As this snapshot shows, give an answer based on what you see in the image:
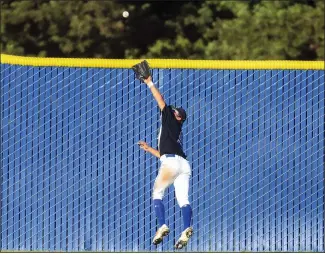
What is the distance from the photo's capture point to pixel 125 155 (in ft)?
51.4

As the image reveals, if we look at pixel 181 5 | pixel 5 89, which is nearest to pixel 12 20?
pixel 181 5

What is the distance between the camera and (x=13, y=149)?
15.6 meters

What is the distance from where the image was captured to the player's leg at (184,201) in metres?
15.0

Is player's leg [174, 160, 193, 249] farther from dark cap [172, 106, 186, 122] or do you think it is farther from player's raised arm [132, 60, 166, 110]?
player's raised arm [132, 60, 166, 110]

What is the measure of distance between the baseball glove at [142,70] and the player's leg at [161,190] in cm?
104

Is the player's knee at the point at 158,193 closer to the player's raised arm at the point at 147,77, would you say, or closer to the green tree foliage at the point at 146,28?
the player's raised arm at the point at 147,77

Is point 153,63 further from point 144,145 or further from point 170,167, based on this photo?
point 170,167

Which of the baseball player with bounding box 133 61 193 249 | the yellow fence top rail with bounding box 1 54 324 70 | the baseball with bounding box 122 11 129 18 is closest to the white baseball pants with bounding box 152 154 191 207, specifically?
the baseball player with bounding box 133 61 193 249

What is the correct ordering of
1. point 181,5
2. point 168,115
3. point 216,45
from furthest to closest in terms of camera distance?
point 181,5 < point 216,45 < point 168,115

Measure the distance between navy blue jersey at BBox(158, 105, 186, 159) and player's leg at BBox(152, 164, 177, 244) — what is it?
0.68ft

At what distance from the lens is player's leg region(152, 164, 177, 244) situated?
1509 cm

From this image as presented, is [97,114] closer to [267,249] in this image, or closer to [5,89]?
[5,89]

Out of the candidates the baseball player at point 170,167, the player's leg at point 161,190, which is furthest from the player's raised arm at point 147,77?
the player's leg at point 161,190

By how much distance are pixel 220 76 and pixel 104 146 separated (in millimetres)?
1594
